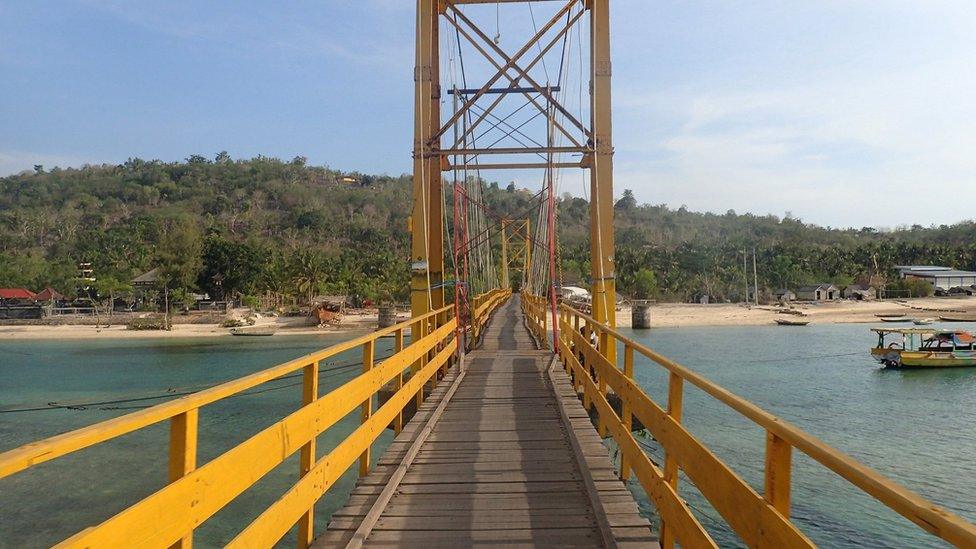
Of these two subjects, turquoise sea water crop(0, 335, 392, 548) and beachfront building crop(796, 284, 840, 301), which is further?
beachfront building crop(796, 284, 840, 301)

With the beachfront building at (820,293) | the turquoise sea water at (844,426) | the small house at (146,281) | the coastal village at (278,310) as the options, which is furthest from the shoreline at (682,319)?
the turquoise sea water at (844,426)

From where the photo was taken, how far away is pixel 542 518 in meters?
4.65

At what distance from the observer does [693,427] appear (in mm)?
19172

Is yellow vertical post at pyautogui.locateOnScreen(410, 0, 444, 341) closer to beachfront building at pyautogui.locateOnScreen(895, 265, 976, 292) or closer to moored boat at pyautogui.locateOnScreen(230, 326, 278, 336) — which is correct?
moored boat at pyautogui.locateOnScreen(230, 326, 278, 336)

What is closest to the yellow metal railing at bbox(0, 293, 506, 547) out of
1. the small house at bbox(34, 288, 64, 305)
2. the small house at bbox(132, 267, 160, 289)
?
the small house at bbox(132, 267, 160, 289)

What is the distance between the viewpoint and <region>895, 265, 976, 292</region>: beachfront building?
314 ft

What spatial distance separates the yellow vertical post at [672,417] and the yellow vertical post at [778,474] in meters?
1.31

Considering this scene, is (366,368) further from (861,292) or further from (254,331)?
(861,292)

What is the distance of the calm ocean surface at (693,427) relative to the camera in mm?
12692

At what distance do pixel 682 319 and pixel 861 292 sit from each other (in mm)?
35283

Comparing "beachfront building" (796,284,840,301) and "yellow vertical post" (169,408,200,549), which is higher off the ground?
"yellow vertical post" (169,408,200,549)

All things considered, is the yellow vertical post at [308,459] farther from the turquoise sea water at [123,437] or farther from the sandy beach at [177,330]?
the sandy beach at [177,330]

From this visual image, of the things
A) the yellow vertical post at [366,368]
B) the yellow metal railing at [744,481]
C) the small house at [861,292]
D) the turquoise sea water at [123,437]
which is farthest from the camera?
the small house at [861,292]

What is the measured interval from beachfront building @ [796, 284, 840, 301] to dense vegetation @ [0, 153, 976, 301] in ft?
14.8
